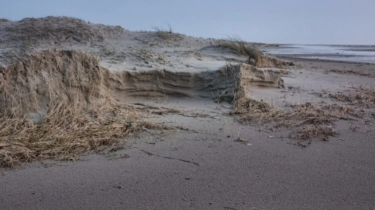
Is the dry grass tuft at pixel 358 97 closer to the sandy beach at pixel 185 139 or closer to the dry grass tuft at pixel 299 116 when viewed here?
the sandy beach at pixel 185 139

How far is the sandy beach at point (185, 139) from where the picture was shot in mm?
2895

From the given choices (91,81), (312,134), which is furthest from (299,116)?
(91,81)

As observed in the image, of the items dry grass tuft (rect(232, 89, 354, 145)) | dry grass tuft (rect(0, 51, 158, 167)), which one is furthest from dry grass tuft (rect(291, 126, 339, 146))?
dry grass tuft (rect(0, 51, 158, 167))

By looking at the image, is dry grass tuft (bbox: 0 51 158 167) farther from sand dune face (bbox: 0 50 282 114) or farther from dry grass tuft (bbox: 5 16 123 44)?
dry grass tuft (bbox: 5 16 123 44)

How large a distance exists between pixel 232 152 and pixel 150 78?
259 cm

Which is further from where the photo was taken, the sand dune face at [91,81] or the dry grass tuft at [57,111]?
the sand dune face at [91,81]

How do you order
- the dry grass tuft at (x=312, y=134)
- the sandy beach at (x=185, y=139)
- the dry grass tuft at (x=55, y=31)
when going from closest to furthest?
the sandy beach at (x=185, y=139), the dry grass tuft at (x=312, y=134), the dry grass tuft at (x=55, y=31)

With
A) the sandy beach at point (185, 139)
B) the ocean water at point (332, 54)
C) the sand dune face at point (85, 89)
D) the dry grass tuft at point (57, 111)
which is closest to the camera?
the sandy beach at point (185, 139)

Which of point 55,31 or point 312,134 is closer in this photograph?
point 312,134

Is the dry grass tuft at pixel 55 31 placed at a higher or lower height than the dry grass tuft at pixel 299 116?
higher

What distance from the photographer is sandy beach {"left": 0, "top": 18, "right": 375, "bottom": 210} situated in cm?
289

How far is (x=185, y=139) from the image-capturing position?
428 cm

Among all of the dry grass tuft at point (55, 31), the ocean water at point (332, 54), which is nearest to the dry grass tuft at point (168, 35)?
the dry grass tuft at point (55, 31)

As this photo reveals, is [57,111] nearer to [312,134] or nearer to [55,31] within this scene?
[312,134]
